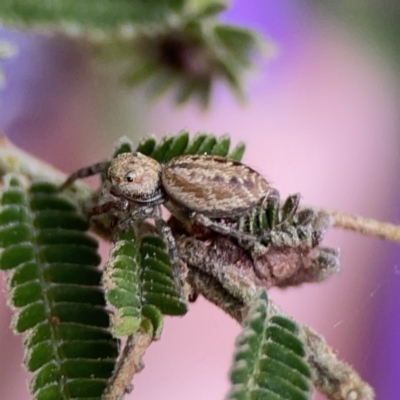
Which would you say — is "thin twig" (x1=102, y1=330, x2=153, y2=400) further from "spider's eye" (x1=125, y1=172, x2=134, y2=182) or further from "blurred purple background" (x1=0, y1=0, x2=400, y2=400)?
"blurred purple background" (x1=0, y1=0, x2=400, y2=400)

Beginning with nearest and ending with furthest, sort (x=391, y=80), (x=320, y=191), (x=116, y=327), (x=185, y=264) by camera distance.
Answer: (x=116, y=327), (x=185, y=264), (x=320, y=191), (x=391, y=80)

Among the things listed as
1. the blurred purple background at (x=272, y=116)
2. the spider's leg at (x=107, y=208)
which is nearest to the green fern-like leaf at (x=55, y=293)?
the spider's leg at (x=107, y=208)

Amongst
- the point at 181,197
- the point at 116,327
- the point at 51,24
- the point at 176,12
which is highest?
the point at 176,12

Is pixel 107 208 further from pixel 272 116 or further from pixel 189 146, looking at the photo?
pixel 272 116

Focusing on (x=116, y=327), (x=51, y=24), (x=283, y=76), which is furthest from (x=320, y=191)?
(x=116, y=327)

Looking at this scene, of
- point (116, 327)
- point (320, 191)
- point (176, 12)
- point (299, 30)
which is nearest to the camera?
point (116, 327)

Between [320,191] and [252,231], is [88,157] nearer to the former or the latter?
[320,191]

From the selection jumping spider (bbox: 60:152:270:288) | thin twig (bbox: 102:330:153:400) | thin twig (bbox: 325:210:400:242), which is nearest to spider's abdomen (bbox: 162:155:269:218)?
jumping spider (bbox: 60:152:270:288)
